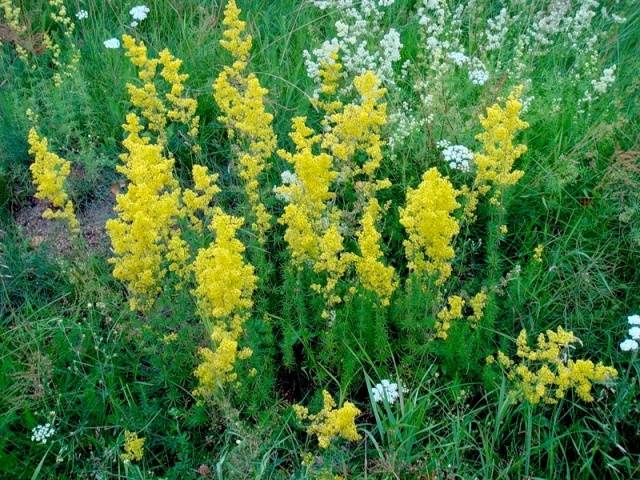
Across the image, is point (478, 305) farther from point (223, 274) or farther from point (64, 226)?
point (64, 226)

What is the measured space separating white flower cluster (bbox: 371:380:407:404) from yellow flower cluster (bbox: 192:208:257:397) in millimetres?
475

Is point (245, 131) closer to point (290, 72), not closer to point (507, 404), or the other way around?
point (290, 72)

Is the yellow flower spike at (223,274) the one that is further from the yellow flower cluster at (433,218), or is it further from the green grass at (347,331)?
the yellow flower cluster at (433,218)

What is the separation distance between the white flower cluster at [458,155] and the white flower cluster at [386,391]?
1068 millimetres

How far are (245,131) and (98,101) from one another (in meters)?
1.39

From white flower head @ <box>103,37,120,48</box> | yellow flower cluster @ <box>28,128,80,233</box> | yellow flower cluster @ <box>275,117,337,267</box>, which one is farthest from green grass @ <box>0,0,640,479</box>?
yellow flower cluster @ <box>28,128,80,233</box>

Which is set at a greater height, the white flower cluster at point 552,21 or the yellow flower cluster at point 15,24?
the yellow flower cluster at point 15,24

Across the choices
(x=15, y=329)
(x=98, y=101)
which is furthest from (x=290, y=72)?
(x=15, y=329)

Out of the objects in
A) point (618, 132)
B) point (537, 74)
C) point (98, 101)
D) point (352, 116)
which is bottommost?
point (618, 132)

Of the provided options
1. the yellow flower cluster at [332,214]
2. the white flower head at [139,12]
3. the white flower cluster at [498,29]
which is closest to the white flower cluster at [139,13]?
the white flower head at [139,12]

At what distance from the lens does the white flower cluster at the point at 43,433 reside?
257cm

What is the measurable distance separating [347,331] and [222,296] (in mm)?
554

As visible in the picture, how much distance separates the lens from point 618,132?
3658mm

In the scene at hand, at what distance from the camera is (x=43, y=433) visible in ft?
8.50
